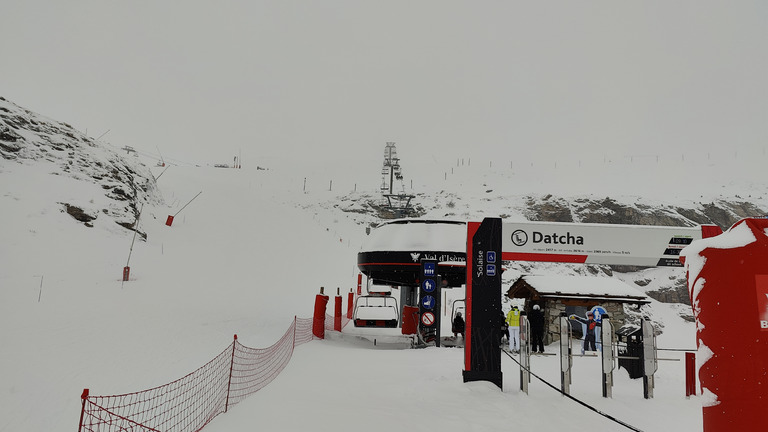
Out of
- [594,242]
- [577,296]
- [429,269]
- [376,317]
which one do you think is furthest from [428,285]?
[577,296]

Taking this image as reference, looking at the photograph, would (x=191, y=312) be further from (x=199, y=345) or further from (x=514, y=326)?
(x=514, y=326)

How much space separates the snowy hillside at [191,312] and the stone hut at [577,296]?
2790 mm

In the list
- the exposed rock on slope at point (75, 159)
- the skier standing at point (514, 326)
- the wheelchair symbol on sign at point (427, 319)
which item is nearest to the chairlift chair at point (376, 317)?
the wheelchair symbol on sign at point (427, 319)

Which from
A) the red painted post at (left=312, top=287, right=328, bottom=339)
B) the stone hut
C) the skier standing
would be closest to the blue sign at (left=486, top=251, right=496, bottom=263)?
the skier standing

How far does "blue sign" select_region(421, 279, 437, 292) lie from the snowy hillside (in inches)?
94.0

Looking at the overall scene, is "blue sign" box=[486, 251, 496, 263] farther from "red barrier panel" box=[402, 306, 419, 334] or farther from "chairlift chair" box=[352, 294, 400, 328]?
"chairlift chair" box=[352, 294, 400, 328]

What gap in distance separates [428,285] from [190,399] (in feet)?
27.1

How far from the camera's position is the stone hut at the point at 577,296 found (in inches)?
723

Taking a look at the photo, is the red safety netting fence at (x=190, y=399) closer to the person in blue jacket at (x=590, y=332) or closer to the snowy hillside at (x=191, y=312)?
the snowy hillside at (x=191, y=312)

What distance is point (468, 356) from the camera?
29.1 feet

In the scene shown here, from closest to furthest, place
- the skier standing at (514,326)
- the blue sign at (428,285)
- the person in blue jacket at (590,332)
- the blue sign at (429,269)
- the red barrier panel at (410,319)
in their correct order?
the person in blue jacket at (590,332) → the skier standing at (514,326) → the blue sign at (428,285) → the blue sign at (429,269) → the red barrier panel at (410,319)

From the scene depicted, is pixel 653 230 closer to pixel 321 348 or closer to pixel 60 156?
pixel 321 348

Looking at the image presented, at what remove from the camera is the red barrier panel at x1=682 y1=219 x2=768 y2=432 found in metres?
2.07

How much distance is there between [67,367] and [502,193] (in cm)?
5480
